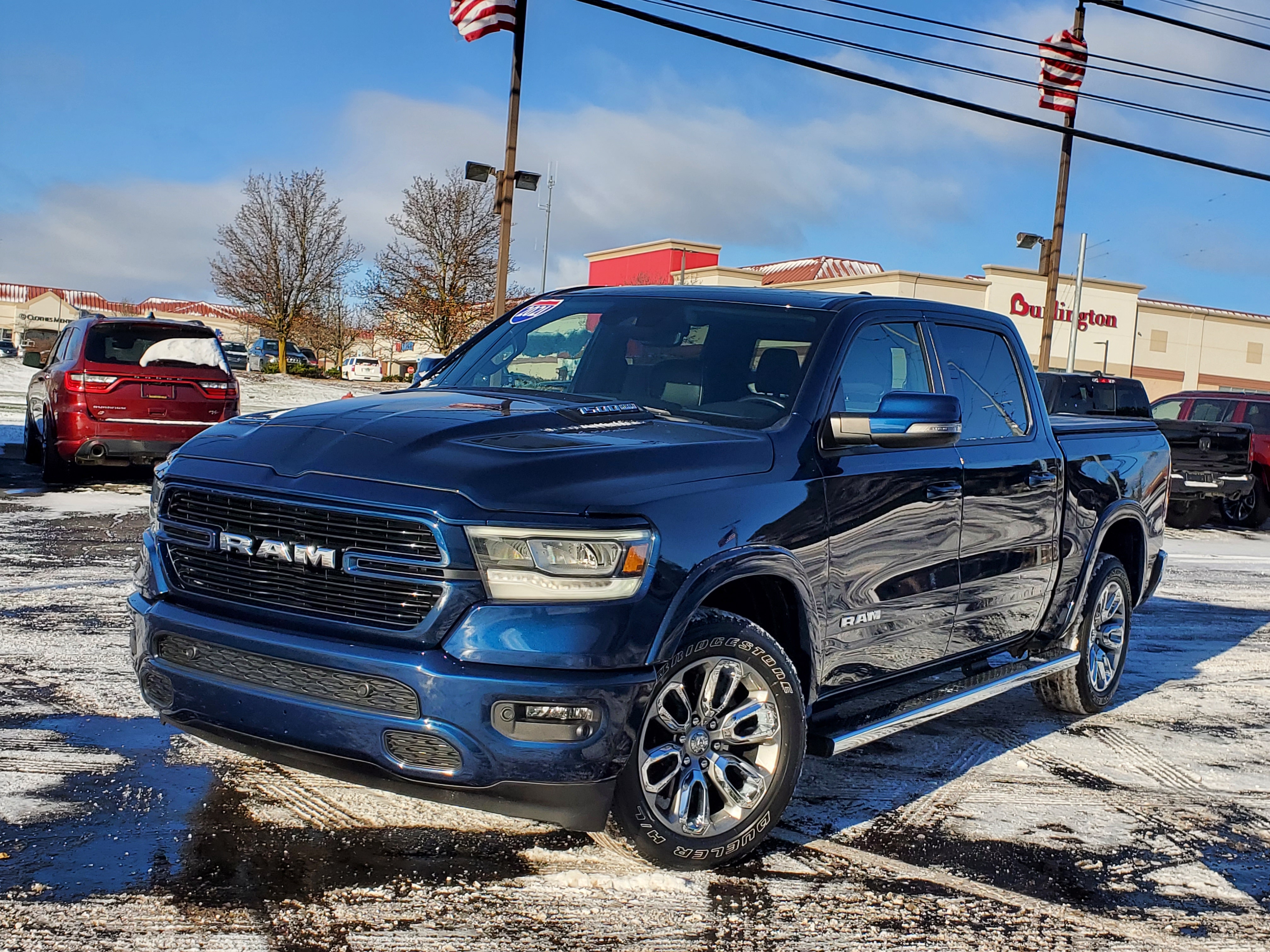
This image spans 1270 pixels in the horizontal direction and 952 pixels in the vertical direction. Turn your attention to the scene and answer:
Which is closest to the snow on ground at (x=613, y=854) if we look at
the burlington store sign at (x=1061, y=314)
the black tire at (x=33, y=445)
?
the black tire at (x=33, y=445)

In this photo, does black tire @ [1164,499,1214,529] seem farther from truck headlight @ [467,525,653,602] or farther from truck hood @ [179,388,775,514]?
truck headlight @ [467,525,653,602]

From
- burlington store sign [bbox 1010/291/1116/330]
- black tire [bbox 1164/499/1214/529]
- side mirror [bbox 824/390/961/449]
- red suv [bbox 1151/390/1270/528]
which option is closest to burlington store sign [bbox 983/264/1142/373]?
burlington store sign [bbox 1010/291/1116/330]

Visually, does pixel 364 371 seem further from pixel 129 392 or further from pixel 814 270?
pixel 129 392

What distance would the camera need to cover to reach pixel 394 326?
39500mm

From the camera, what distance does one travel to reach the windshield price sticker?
541cm

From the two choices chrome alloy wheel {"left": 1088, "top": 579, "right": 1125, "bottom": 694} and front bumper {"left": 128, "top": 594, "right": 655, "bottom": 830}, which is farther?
chrome alloy wheel {"left": 1088, "top": 579, "right": 1125, "bottom": 694}

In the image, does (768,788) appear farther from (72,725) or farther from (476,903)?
(72,725)

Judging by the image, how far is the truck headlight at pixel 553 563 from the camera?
331 cm

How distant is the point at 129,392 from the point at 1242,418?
50.6ft

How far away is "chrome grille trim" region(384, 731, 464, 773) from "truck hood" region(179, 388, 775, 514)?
2.06ft

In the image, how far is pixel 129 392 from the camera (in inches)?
499

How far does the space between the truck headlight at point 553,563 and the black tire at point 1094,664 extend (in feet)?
11.4

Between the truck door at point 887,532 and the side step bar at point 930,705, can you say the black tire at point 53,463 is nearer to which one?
the side step bar at point 930,705

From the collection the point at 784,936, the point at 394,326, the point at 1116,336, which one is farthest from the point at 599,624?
the point at 1116,336
